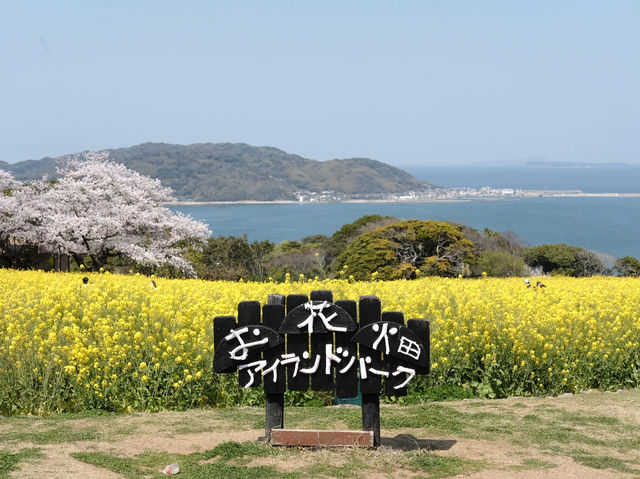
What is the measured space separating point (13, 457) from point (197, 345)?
11.1ft

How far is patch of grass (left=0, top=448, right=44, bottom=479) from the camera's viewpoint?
6.02m

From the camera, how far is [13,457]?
635 centimetres

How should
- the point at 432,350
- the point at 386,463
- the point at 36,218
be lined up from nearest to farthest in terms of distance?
the point at 386,463, the point at 432,350, the point at 36,218

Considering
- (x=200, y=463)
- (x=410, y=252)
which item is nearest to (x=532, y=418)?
(x=200, y=463)

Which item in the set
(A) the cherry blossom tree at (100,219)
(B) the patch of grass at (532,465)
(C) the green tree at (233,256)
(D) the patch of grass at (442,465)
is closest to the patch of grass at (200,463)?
(D) the patch of grass at (442,465)

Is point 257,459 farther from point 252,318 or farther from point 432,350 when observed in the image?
point 432,350

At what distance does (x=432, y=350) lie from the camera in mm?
10258

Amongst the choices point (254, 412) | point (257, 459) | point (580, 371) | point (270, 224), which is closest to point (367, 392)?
point (257, 459)

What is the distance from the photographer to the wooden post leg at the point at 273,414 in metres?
7.09

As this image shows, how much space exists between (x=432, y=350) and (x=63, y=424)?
16.4ft

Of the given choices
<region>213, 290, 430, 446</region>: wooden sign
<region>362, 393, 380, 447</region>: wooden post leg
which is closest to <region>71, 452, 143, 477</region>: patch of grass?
<region>213, 290, 430, 446</region>: wooden sign

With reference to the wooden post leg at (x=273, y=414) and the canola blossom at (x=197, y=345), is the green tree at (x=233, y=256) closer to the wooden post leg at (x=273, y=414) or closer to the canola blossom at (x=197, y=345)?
the canola blossom at (x=197, y=345)

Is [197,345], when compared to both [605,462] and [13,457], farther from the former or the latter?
[605,462]

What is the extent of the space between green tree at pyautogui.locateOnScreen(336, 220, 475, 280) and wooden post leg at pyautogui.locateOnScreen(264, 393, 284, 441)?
116 feet
